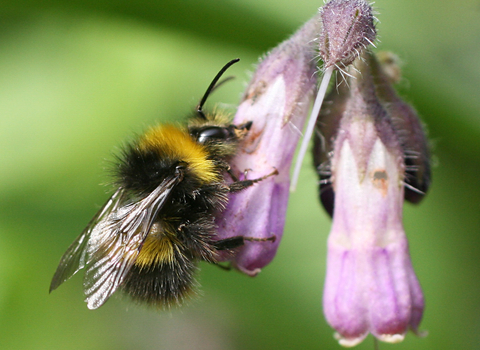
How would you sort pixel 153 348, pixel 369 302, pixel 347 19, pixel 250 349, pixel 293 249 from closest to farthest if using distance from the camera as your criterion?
pixel 347 19 < pixel 369 302 < pixel 293 249 < pixel 250 349 < pixel 153 348

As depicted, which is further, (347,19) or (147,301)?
(147,301)

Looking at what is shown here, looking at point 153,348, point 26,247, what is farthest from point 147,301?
point 153,348

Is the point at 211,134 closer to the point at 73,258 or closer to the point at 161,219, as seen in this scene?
the point at 161,219

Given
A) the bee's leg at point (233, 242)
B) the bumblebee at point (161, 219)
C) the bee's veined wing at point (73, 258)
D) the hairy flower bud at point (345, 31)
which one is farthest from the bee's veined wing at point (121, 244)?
the hairy flower bud at point (345, 31)

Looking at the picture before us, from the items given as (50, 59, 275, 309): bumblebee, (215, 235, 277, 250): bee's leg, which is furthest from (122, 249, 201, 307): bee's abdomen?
(215, 235, 277, 250): bee's leg

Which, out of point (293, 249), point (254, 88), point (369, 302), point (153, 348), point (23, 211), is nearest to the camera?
point (369, 302)

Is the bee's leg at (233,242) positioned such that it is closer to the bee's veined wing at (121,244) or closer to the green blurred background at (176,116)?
the bee's veined wing at (121,244)

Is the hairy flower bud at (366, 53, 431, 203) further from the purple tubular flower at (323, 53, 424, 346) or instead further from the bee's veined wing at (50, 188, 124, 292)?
the bee's veined wing at (50, 188, 124, 292)

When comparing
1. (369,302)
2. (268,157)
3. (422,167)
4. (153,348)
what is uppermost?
(422,167)

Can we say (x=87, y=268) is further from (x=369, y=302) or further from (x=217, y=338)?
(x=217, y=338)
